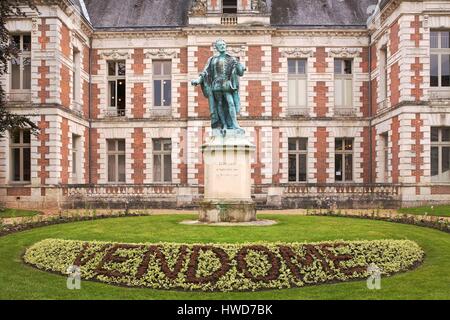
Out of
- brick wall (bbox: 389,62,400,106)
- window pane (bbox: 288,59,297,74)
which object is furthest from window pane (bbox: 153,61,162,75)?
brick wall (bbox: 389,62,400,106)

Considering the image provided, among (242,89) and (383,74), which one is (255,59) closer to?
(242,89)

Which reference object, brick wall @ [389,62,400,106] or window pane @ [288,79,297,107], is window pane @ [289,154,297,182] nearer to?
window pane @ [288,79,297,107]

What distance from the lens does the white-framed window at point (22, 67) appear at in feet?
86.4

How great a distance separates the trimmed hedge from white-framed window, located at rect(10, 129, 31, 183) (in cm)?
1537

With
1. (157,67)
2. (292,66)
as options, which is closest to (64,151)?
(157,67)

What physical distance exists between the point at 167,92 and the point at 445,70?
47.4ft

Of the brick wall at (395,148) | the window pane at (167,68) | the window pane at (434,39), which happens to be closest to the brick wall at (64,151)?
the window pane at (167,68)

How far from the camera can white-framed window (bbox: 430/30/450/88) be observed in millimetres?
25875

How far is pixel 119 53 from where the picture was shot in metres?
31.5

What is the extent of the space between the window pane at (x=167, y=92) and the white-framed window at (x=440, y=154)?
13.9 meters

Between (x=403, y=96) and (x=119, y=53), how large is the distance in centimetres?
1531

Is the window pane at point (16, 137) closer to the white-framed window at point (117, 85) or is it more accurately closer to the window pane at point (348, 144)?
the white-framed window at point (117, 85)
